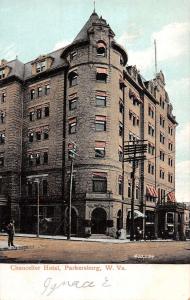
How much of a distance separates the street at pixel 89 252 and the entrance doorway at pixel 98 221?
0.82 metres

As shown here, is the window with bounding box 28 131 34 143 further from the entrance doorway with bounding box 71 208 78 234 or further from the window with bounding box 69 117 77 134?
the entrance doorway with bounding box 71 208 78 234

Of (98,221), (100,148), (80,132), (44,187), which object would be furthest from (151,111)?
(44,187)

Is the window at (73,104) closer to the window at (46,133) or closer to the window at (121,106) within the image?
the window at (46,133)

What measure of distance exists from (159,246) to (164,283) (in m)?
1.21

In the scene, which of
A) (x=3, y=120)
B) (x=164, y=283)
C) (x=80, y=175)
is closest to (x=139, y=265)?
(x=164, y=283)

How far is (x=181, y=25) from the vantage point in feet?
18.7

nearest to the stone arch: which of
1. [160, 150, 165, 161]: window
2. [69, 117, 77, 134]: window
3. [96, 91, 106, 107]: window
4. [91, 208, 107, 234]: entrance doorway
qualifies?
[91, 208, 107, 234]: entrance doorway

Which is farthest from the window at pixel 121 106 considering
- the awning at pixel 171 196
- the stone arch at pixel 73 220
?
the stone arch at pixel 73 220

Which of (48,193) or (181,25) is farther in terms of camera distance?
(48,193)

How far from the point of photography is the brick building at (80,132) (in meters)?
6.70

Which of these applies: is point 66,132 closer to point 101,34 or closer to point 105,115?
point 105,115

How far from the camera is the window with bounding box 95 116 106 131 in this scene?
761 cm

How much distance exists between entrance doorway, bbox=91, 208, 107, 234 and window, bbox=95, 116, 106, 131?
1.50 metres

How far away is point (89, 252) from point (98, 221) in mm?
1510
